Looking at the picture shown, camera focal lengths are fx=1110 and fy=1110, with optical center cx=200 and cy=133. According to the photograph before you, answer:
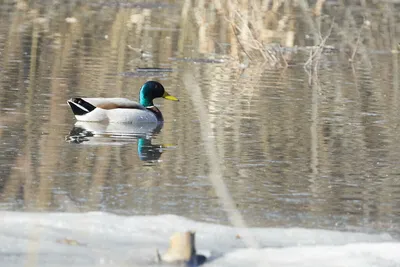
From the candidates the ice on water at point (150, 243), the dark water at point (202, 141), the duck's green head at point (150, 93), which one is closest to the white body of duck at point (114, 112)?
the dark water at point (202, 141)

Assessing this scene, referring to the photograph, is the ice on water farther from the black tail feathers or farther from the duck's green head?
the duck's green head

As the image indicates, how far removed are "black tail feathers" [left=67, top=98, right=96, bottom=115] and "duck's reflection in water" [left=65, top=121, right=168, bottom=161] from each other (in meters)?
0.11

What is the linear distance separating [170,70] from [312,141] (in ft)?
18.6

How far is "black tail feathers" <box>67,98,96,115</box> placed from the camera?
10703 mm

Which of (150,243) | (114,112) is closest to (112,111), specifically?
(114,112)

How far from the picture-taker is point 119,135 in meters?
10.1

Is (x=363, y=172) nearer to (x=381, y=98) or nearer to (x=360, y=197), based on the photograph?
(x=360, y=197)

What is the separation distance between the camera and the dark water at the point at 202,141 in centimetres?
683

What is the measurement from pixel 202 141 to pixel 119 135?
0.97m

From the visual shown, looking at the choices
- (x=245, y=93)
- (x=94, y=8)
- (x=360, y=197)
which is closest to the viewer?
(x=360, y=197)

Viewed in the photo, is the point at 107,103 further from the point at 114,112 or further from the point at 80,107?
the point at 80,107

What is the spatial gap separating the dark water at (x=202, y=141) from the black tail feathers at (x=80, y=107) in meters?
0.17

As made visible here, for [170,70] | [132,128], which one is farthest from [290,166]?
[170,70]

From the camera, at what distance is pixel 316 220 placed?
21.4 ft
